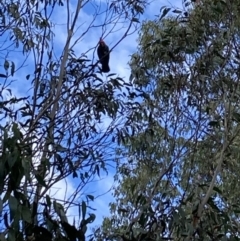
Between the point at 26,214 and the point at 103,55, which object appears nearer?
the point at 26,214

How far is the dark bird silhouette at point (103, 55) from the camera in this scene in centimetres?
429

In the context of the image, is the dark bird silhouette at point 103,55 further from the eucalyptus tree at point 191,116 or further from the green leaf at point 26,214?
the green leaf at point 26,214

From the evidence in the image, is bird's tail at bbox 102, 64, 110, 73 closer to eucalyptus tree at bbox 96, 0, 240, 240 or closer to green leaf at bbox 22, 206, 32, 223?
eucalyptus tree at bbox 96, 0, 240, 240

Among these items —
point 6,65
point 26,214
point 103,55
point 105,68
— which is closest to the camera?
point 26,214

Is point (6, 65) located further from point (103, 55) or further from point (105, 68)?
point (105, 68)

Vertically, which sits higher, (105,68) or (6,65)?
(105,68)

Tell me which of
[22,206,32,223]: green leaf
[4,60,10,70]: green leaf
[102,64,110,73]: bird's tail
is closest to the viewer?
[22,206,32,223]: green leaf

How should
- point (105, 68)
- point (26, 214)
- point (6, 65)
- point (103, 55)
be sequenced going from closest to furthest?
point (26, 214) < point (6, 65) < point (103, 55) < point (105, 68)

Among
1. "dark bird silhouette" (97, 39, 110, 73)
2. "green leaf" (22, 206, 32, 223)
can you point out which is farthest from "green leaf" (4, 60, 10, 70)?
"green leaf" (22, 206, 32, 223)

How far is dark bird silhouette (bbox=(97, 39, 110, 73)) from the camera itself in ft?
14.1

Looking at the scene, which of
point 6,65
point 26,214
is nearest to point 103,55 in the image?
point 6,65

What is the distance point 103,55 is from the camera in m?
4.36

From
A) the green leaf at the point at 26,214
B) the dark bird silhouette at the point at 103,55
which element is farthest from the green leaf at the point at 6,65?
the green leaf at the point at 26,214

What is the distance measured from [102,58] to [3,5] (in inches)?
34.7
